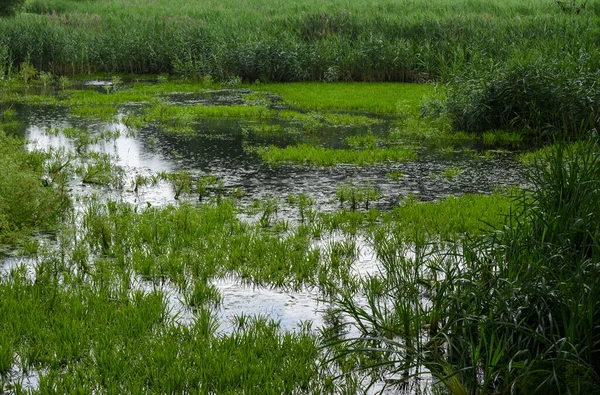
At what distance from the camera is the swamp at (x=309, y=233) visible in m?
4.88

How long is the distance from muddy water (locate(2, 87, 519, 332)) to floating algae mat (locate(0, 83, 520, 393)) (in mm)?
40

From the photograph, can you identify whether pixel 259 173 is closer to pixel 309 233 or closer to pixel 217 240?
pixel 309 233

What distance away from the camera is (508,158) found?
14062 millimetres

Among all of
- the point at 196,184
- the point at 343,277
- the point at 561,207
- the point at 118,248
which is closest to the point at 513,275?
the point at 561,207

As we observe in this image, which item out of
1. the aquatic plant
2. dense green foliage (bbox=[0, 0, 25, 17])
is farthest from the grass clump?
dense green foliage (bbox=[0, 0, 25, 17])

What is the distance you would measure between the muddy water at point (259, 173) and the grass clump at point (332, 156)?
30cm

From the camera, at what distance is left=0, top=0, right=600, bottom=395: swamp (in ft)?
16.0

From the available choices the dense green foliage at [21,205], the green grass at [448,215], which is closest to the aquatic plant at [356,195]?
the green grass at [448,215]

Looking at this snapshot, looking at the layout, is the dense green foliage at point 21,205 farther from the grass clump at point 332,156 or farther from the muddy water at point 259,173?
the grass clump at point 332,156

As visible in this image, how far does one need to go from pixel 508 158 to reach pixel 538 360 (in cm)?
1039

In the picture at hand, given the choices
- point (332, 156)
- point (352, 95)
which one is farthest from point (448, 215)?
point (352, 95)

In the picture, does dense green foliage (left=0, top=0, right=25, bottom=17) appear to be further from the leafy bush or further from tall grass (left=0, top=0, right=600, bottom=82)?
the leafy bush

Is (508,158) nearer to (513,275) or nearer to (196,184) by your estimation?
(196,184)

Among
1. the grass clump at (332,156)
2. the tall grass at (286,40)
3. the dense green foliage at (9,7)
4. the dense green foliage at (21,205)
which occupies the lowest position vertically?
the grass clump at (332,156)
